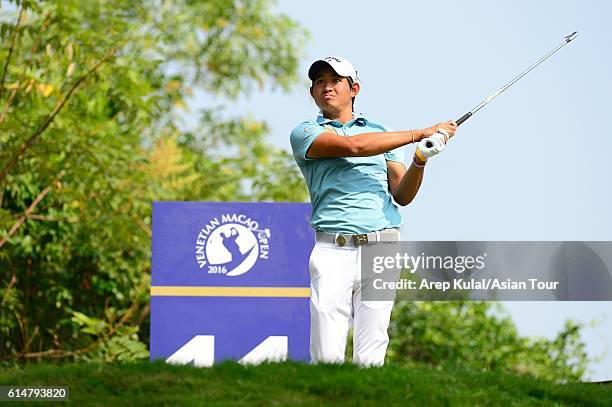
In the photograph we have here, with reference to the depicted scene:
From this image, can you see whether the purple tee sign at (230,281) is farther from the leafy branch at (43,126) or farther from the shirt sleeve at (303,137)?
the leafy branch at (43,126)

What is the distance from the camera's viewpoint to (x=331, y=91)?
5.71 m

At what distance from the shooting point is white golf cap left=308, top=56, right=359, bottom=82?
5.63 metres

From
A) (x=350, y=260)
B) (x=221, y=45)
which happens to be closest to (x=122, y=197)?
(x=350, y=260)

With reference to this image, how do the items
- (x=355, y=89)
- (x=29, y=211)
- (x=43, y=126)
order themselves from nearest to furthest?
(x=355, y=89) < (x=43, y=126) < (x=29, y=211)

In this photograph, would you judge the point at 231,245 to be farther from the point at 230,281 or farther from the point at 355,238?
the point at 355,238

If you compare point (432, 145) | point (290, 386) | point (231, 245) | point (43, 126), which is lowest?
point (290, 386)

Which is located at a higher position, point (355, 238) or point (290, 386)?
point (355, 238)

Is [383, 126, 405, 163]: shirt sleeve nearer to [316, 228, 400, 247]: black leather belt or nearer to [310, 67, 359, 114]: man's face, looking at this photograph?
[310, 67, 359, 114]: man's face

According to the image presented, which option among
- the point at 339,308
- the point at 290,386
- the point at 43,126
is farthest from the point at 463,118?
the point at 43,126

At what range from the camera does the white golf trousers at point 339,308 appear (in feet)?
17.8

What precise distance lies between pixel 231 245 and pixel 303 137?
257 cm

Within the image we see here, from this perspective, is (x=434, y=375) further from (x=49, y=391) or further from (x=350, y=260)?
(x=49, y=391)

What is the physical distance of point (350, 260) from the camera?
5441 millimetres

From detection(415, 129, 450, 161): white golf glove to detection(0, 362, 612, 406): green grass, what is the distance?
114 cm
